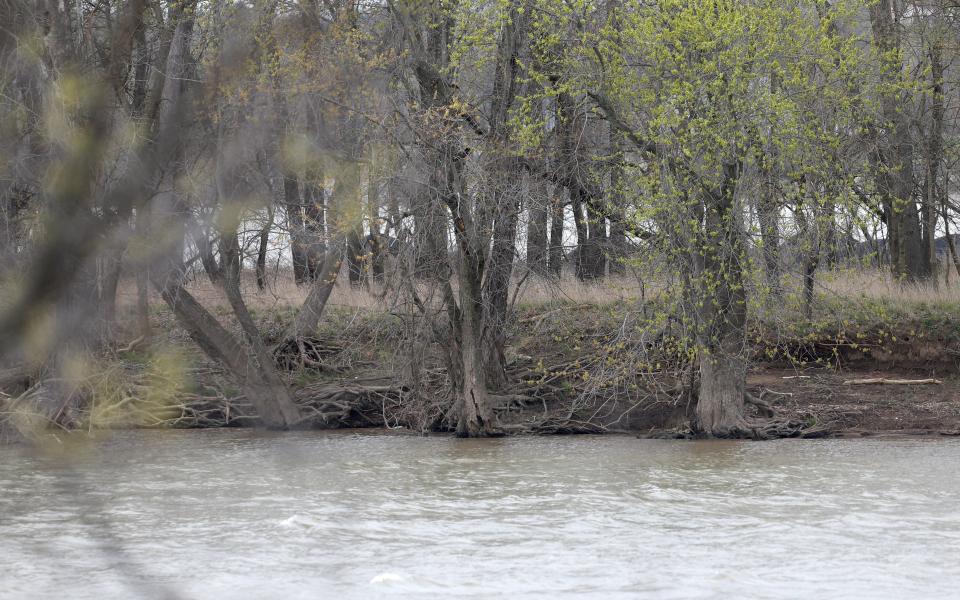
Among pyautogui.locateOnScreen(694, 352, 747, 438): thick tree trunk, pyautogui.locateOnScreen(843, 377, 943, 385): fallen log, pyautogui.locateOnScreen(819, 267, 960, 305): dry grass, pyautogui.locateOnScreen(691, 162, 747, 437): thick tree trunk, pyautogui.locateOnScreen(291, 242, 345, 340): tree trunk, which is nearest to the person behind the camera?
pyautogui.locateOnScreen(691, 162, 747, 437): thick tree trunk

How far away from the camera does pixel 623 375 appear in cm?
1659

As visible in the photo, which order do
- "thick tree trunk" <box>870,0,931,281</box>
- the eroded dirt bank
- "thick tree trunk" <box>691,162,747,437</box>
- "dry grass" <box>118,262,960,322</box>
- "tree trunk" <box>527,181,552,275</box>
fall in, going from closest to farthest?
1. "thick tree trunk" <box>691,162,747,437</box>
2. "tree trunk" <box>527,181,552,275</box>
3. "dry grass" <box>118,262,960,322</box>
4. the eroded dirt bank
5. "thick tree trunk" <box>870,0,931,281</box>

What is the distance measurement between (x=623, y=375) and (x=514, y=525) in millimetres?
7033

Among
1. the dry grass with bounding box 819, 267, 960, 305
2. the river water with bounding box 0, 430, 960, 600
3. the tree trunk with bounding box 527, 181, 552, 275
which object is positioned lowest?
the river water with bounding box 0, 430, 960, 600

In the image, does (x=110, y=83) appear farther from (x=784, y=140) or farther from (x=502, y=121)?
(x=502, y=121)

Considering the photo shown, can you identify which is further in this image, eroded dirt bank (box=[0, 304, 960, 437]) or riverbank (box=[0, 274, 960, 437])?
eroded dirt bank (box=[0, 304, 960, 437])

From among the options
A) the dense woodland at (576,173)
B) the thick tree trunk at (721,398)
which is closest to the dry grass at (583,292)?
the dense woodland at (576,173)

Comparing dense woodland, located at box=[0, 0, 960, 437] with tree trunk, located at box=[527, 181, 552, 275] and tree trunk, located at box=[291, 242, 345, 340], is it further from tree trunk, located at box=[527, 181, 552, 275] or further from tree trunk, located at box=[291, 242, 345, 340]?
tree trunk, located at box=[291, 242, 345, 340]

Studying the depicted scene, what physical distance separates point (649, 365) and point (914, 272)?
913 cm

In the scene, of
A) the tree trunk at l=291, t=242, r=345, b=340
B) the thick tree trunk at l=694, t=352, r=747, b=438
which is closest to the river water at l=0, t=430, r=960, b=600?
the thick tree trunk at l=694, t=352, r=747, b=438

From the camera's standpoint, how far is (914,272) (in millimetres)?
22719

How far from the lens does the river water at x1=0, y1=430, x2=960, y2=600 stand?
7449 mm

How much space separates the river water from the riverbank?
7.35ft

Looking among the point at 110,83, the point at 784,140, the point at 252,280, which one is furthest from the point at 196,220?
the point at 252,280
